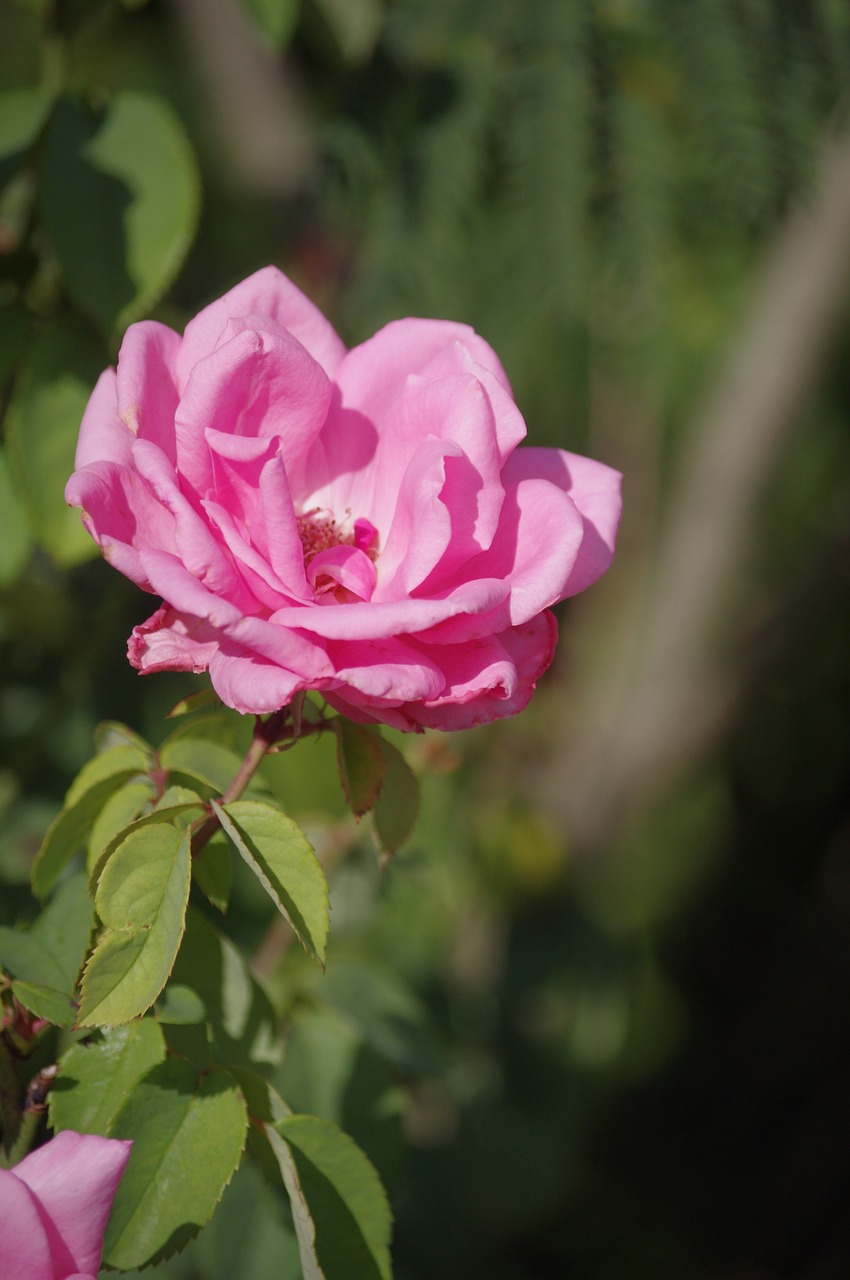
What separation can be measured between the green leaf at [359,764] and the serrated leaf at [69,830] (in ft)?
0.48

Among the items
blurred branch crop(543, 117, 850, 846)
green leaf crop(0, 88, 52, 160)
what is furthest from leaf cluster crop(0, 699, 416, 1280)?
blurred branch crop(543, 117, 850, 846)

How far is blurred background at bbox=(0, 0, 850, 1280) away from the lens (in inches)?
35.8

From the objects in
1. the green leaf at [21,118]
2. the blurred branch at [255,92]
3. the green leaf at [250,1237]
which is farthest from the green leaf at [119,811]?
the blurred branch at [255,92]

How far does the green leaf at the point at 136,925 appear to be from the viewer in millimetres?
526

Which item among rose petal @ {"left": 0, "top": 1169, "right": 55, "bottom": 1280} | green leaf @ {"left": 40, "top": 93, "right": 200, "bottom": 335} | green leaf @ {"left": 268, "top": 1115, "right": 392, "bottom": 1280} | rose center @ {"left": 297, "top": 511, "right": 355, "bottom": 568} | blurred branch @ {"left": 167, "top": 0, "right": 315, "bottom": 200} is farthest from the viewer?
blurred branch @ {"left": 167, "top": 0, "right": 315, "bottom": 200}

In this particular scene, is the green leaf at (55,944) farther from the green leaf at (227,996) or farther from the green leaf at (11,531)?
the green leaf at (11,531)

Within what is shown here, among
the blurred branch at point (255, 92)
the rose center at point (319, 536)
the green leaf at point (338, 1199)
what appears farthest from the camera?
the blurred branch at point (255, 92)

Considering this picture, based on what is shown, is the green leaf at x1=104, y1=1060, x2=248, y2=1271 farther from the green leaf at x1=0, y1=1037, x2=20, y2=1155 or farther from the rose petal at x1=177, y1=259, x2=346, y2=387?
the rose petal at x1=177, y1=259, x2=346, y2=387

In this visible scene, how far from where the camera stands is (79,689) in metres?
1.13

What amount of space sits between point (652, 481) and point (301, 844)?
2204mm

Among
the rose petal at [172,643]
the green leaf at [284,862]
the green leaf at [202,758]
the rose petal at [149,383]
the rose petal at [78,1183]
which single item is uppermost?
the rose petal at [149,383]

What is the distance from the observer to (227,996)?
0.70 m

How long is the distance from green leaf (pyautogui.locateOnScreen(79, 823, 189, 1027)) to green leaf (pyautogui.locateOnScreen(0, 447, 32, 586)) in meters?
0.40

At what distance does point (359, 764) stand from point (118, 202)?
1.80ft
